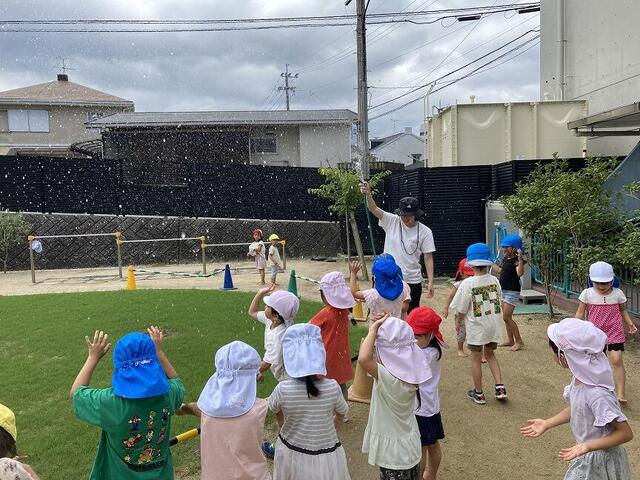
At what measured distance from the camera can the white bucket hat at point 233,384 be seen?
2893 mm

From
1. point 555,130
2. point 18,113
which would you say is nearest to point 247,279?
point 555,130

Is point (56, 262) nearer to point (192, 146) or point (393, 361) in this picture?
point (192, 146)

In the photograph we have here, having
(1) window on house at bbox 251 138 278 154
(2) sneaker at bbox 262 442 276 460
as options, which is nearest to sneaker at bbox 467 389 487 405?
(2) sneaker at bbox 262 442 276 460

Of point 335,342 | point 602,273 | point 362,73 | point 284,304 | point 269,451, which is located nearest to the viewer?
point 284,304

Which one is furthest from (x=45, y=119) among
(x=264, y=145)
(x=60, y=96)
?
(x=264, y=145)

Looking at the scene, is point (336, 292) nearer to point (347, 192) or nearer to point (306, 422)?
point (306, 422)

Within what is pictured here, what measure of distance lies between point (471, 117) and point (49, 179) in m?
14.6

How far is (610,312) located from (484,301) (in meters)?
1.27

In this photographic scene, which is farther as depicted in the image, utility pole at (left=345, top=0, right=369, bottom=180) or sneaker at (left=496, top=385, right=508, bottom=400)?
utility pole at (left=345, top=0, right=369, bottom=180)

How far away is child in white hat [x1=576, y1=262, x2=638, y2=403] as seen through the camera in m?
5.47

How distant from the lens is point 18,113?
3353 cm

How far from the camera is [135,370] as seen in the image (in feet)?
8.99

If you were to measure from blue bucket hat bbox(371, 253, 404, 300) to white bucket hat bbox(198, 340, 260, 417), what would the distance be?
2.06 meters

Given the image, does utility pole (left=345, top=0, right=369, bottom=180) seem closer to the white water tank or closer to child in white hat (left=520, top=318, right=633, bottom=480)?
the white water tank
